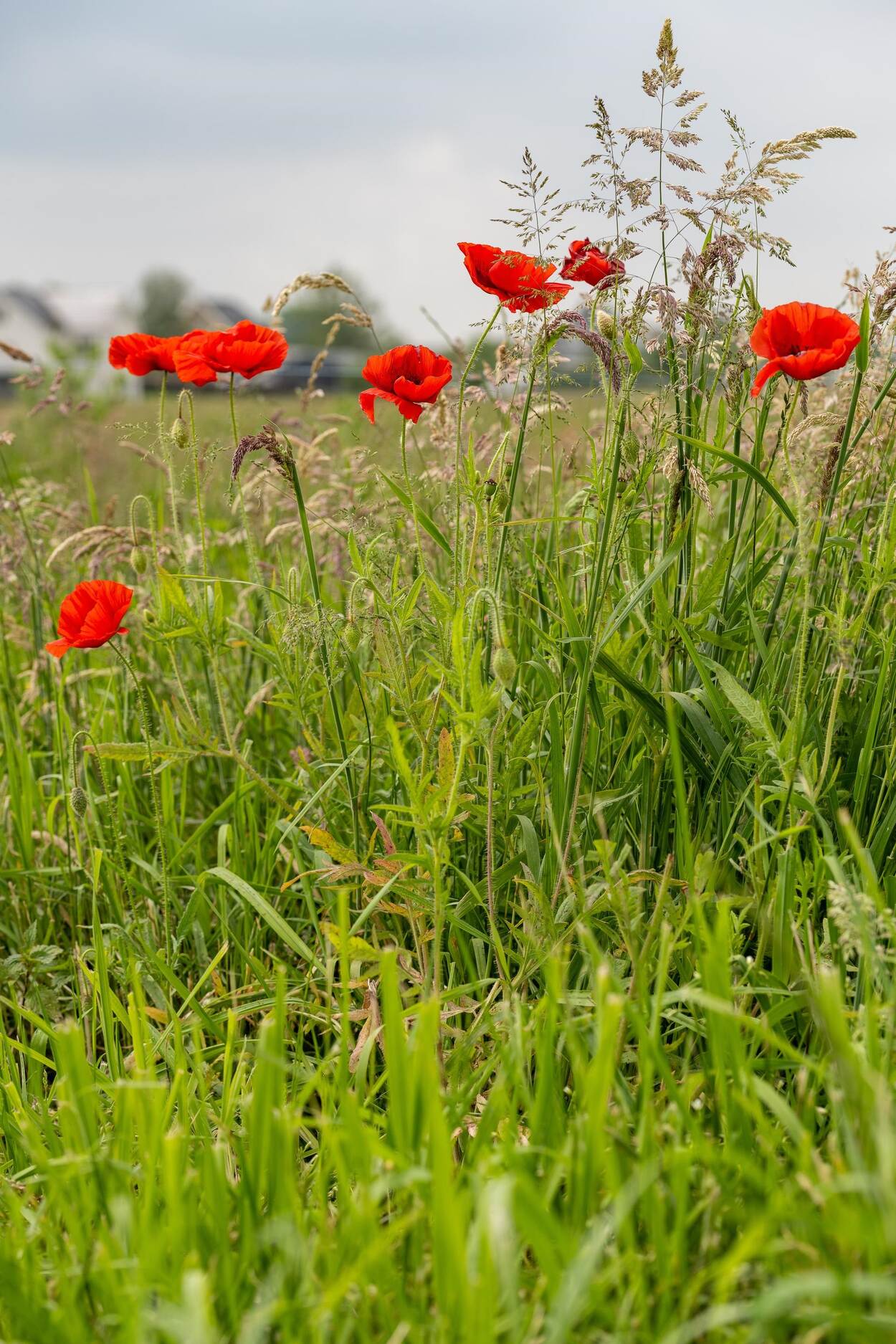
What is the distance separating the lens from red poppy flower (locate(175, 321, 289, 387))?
5.56 feet

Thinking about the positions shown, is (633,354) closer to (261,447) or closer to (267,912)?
(261,447)

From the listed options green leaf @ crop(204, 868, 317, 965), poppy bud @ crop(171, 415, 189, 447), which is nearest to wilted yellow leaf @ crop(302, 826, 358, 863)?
green leaf @ crop(204, 868, 317, 965)

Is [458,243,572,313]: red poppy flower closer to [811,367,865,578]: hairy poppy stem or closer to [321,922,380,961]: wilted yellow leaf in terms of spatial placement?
→ [811,367,865,578]: hairy poppy stem

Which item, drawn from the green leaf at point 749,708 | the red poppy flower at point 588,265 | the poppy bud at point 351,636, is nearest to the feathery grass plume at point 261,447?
the poppy bud at point 351,636

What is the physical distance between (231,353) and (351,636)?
Result: 495 millimetres

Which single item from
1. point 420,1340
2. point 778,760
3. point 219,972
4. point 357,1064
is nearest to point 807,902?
point 778,760

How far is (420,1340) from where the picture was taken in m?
0.87

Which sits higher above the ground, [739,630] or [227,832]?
[739,630]

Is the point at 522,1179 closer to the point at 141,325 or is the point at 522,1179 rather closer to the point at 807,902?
the point at 807,902

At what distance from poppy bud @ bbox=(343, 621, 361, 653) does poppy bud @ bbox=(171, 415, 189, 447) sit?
47 cm

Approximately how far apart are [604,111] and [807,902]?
1.12 m

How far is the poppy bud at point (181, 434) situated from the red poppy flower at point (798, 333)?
0.91m

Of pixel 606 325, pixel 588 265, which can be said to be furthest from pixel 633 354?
pixel 588 265

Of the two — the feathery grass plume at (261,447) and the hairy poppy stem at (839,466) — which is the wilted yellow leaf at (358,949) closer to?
the feathery grass plume at (261,447)
